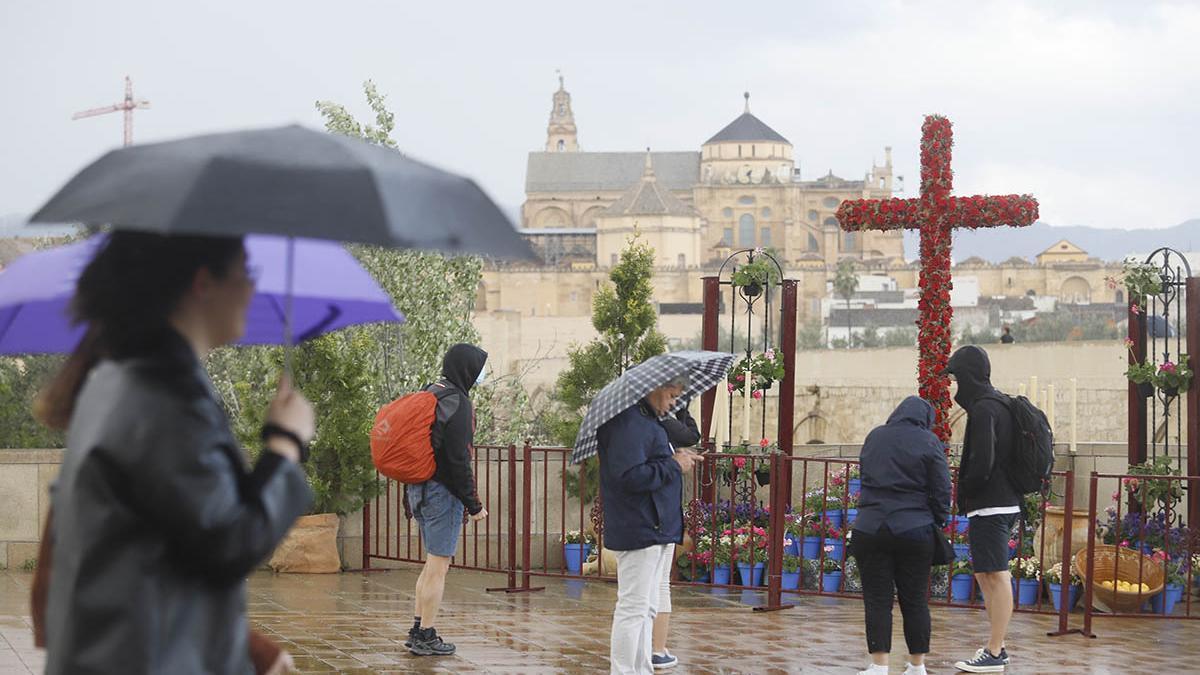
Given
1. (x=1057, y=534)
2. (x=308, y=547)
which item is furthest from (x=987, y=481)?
(x=308, y=547)

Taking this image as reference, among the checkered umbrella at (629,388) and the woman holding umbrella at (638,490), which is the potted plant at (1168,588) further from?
the woman holding umbrella at (638,490)

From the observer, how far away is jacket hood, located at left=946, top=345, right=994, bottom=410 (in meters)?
8.04

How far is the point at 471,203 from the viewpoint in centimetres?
→ 317

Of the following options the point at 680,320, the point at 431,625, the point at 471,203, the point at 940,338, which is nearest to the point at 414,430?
the point at 431,625

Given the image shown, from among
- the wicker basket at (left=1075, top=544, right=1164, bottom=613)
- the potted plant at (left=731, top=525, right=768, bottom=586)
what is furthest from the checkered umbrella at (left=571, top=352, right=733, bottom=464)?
the wicker basket at (left=1075, top=544, right=1164, bottom=613)

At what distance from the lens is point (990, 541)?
798 centimetres

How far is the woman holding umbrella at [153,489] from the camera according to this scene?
2.64 metres

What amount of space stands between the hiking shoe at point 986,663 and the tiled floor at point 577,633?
0.23m

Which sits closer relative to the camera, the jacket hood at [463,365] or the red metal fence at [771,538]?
the jacket hood at [463,365]

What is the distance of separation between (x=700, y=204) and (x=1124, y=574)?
140006 mm

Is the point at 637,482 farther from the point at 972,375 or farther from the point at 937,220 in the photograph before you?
the point at 937,220

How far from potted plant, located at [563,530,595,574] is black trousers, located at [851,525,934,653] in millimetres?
4910

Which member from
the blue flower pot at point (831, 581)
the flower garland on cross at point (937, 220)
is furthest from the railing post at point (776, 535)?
the flower garland on cross at point (937, 220)

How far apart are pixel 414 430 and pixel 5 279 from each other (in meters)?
4.25
